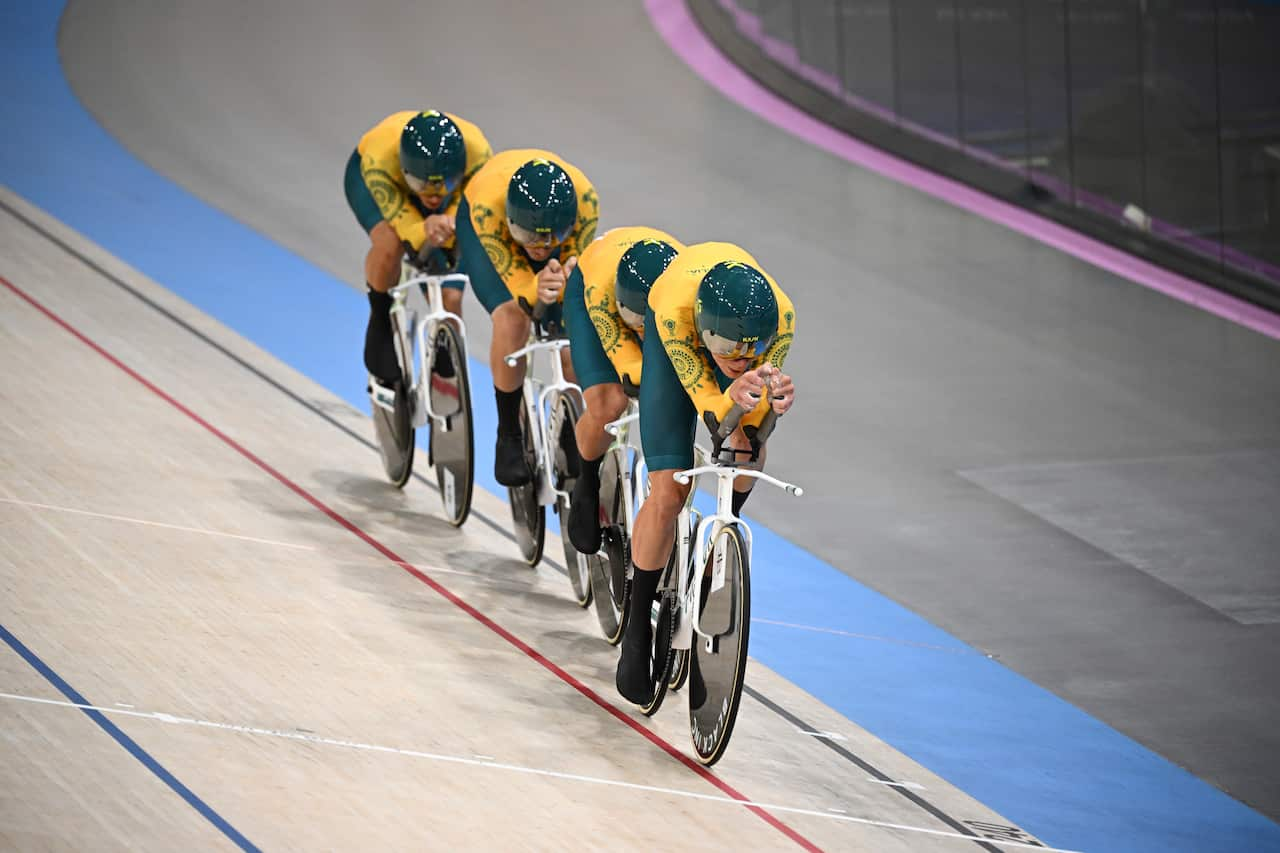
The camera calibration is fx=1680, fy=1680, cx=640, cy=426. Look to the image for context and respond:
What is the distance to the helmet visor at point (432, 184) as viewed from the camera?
16.2 feet

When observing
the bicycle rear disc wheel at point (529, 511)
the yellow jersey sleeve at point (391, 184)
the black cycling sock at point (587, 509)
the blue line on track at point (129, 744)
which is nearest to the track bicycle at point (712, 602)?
the black cycling sock at point (587, 509)

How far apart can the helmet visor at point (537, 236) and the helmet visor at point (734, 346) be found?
1.06m

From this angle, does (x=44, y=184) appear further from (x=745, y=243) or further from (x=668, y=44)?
(x=668, y=44)

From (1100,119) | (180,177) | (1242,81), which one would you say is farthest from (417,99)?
(1242,81)

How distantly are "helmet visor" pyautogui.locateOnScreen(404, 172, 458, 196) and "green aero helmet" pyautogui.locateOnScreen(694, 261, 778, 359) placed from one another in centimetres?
162

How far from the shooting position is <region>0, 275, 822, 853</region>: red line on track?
3.77 m

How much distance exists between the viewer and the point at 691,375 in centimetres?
363

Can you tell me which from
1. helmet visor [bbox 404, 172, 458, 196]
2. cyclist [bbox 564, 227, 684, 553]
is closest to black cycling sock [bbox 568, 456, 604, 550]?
cyclist [bbox 564, 227, 684, 553]

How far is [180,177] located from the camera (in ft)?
29.0

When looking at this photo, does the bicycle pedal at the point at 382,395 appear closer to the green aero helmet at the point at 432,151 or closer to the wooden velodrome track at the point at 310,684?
the wooden velodrome track at the point at 310,684

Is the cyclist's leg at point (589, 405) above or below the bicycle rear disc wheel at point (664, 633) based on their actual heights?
above

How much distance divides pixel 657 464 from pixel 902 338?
162 inches

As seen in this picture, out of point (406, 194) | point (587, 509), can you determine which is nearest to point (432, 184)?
point (406, 194)

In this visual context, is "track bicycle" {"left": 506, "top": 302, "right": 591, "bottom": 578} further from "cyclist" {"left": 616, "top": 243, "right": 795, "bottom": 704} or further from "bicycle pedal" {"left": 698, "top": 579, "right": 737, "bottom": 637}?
"bicycle pedal" {"left": 698, "top": 579, "right": 737, "bottom": 637}
